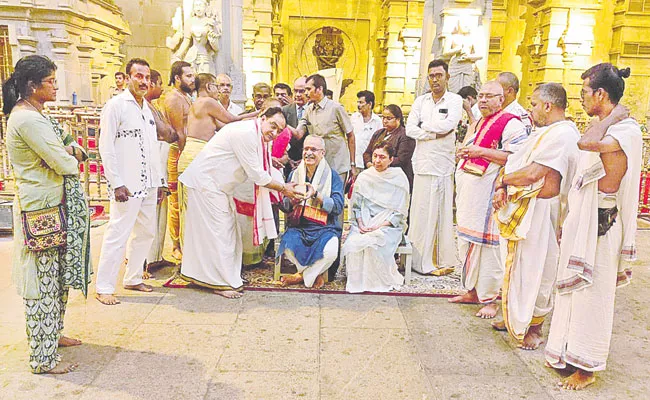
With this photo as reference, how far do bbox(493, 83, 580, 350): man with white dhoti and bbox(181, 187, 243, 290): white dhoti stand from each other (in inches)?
82.3

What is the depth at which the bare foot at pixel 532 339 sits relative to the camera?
3.06m

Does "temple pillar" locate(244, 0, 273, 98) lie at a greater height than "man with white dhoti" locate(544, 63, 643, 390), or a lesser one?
greater

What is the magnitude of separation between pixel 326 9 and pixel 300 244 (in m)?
12.0

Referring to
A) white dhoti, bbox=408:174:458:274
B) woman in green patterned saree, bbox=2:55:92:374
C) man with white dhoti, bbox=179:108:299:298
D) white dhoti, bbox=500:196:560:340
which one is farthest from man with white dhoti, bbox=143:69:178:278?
white dhoti, bbox=500:196:560:340

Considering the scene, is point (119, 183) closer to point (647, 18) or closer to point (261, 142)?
point (261, 142)

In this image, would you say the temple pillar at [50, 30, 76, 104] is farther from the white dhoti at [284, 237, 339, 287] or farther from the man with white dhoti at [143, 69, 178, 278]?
the white dhoti at [284, 237, 339, 287]

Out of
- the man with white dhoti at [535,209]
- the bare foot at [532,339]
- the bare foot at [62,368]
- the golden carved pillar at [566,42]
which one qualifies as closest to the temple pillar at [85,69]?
the golden carved pillar at [566,42]

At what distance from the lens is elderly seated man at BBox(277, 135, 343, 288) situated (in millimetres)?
4020

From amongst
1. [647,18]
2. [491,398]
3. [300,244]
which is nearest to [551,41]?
[647,18]

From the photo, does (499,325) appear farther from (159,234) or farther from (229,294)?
(159,234)

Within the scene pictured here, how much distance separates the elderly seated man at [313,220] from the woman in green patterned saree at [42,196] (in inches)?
70.3

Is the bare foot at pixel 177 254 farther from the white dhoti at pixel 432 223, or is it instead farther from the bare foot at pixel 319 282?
the white dhoti at pixel 432 223

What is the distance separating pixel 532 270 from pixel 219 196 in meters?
2.37

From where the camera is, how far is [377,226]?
13.7 feet
